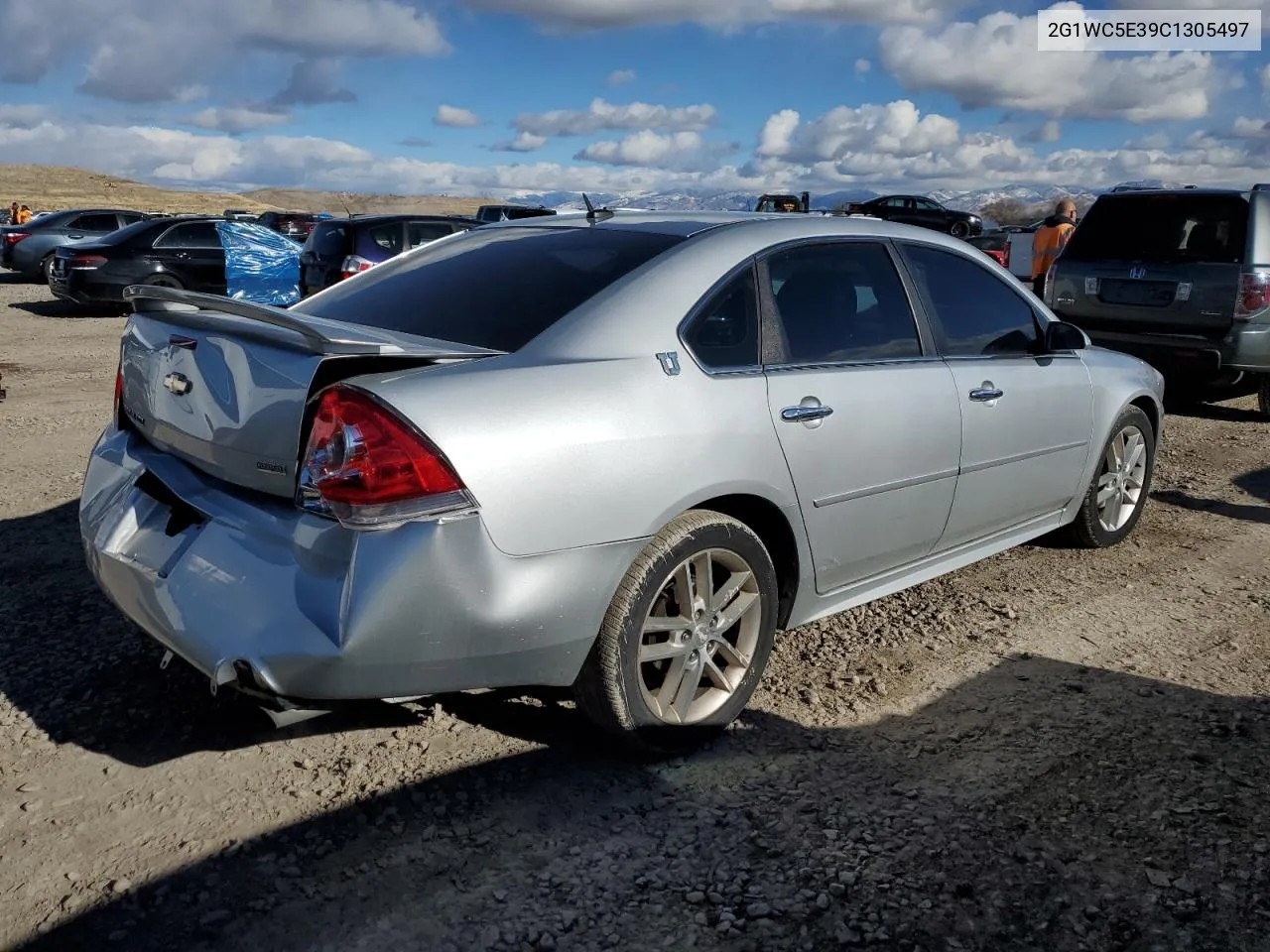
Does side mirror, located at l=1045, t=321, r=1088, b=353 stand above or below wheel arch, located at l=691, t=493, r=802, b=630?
above

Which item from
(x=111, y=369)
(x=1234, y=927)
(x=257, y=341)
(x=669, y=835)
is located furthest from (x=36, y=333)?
(x=1234, y=927)

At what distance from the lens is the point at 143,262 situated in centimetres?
1566

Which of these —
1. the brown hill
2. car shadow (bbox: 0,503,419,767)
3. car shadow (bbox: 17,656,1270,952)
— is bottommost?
car shadow (bbox: 17,656,1270,952)

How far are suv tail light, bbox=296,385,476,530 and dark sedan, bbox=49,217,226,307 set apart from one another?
558 inches

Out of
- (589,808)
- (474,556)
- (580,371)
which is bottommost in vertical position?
(589,808)

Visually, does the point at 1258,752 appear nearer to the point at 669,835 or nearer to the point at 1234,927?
the point at 1234,927

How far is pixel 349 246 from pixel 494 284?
1036 cm

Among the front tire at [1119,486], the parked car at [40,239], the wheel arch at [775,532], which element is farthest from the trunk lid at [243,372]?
the parked car at [40,239]

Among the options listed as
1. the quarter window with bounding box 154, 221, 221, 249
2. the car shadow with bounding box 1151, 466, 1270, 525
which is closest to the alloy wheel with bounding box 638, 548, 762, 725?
the car shadow with bounding box 1151, 466, 1270, 525

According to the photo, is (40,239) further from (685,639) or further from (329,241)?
(685,639)

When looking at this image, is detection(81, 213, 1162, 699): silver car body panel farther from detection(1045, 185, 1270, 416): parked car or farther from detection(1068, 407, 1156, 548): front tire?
detection(1045, 185, 1270, 416): parked car

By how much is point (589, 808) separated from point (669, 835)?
25 centimetres

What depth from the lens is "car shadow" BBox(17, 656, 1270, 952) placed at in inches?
93.3

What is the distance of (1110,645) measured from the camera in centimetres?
405
